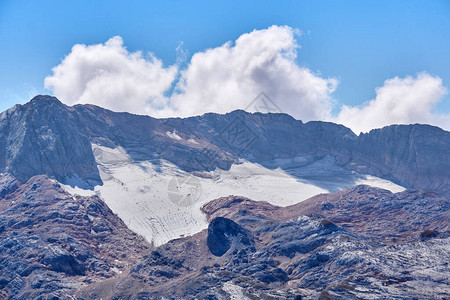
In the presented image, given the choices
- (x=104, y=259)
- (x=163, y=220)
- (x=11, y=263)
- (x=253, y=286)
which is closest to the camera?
(x=253, y=286)

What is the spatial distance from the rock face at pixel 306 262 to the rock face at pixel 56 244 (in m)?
12.7

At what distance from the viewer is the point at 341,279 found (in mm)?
130750

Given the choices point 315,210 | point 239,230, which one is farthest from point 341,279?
point 315,210

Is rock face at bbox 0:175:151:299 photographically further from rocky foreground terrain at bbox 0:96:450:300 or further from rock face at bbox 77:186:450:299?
rock face at bbox 77:186:450:299

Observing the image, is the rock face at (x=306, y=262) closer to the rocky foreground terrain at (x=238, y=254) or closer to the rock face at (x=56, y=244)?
the rocky foreground terrain at (x=238, y=254)

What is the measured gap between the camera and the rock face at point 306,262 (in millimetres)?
124312

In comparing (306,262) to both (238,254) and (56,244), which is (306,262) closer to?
(238,254)

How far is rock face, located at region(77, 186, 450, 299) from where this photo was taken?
124312 mm

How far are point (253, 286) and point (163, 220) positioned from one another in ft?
247

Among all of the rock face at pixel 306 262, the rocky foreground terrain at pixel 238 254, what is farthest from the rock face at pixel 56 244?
the rock face at pixel 306 262

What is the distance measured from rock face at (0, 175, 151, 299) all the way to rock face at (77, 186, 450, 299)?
501 inches

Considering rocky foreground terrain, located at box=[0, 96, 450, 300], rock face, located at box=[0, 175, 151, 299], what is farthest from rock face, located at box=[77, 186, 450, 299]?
rock face, located at box=[0, 175, 151, 299]

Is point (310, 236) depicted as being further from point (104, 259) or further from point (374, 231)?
point (104, 259)

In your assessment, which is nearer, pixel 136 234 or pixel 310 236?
A: pixel 310 236
